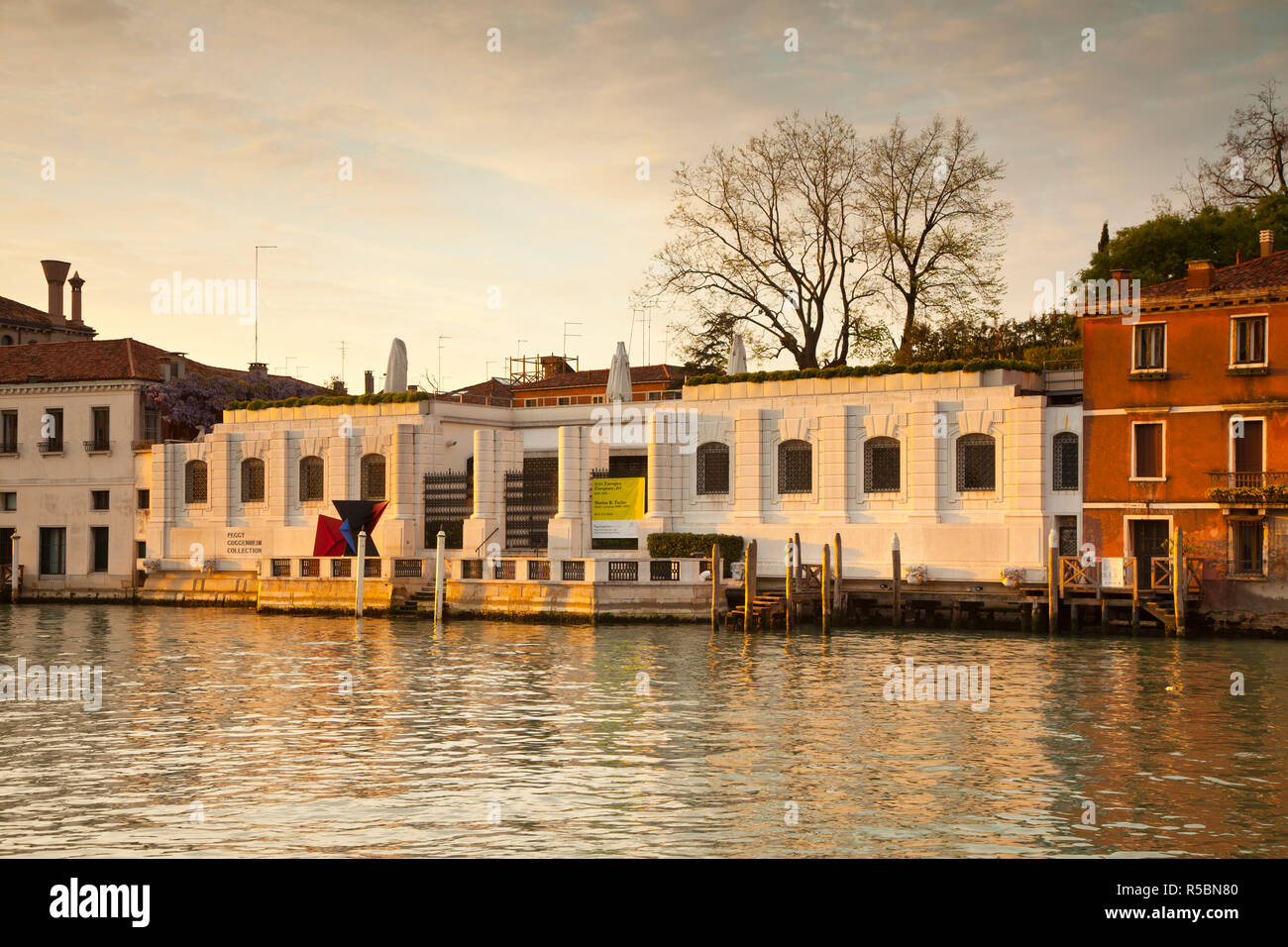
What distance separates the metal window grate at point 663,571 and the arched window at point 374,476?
14.2 metres

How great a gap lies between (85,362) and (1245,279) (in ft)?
147

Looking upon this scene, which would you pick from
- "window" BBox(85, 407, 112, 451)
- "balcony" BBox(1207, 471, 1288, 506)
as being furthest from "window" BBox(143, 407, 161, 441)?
"balcony" BBox(1207, 471, 1288, 506)

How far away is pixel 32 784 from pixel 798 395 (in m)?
30.8

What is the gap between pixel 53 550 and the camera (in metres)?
56.4

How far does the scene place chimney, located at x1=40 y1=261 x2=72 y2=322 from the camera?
237ft

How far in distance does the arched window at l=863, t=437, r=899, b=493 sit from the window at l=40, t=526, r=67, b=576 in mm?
33213

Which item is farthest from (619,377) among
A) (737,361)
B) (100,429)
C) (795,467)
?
(100,429)

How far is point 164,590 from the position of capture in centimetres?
5234

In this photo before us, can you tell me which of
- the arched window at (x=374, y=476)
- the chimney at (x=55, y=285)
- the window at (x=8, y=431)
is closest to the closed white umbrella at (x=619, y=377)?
the arched window at (x=374, y=476)

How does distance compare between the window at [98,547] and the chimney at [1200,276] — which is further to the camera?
the window at [98,547]

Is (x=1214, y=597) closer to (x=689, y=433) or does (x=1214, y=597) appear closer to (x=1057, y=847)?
(x=689, y=433)

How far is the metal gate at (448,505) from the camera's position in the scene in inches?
1933

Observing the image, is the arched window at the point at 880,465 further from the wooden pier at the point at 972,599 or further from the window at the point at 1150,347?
the window at the point at 1150,347

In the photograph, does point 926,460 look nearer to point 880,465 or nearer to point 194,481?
point 880,465
